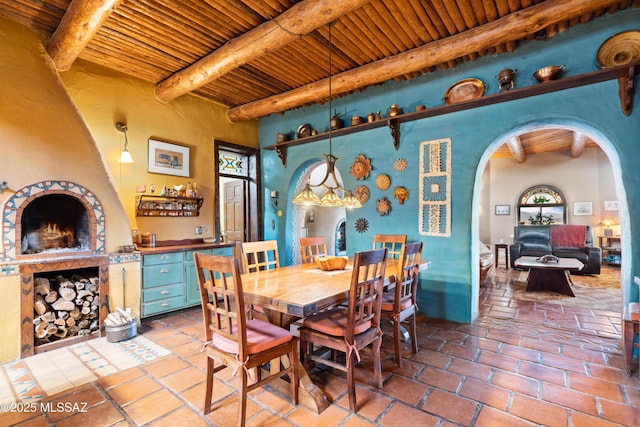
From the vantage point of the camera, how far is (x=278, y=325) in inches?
88.0

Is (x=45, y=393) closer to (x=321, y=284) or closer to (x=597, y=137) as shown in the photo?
(x=321, y=284)

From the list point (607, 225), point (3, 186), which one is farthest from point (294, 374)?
point (607, 225)

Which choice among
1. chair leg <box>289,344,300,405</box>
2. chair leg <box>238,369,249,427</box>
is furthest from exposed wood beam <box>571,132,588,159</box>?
chair leg <box>238,369,249,427</box>

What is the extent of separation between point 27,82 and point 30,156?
77 centimetres

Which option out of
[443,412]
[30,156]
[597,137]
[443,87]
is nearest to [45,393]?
[30,156]

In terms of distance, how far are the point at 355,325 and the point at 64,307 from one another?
301 cm

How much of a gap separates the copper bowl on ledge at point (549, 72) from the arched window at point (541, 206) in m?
7.21

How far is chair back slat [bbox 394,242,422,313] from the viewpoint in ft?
8.12

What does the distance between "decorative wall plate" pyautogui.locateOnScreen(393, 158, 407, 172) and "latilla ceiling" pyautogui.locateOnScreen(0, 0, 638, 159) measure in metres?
1.03

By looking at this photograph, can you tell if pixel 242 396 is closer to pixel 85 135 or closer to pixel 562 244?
pixel 85 135

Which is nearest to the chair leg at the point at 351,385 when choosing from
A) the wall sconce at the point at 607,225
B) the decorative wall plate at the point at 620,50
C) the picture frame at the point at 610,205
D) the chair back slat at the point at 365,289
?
the chair back slat at the point at 365,289

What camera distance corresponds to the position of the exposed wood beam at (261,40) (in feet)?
8.21

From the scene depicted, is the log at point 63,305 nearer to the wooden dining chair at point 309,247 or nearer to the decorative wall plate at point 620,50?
the wooden dining chair at point 309,247

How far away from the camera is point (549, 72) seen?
291cm
